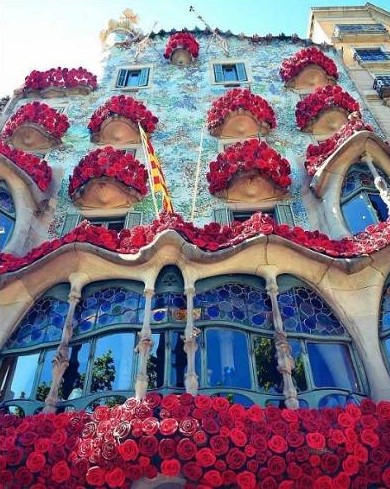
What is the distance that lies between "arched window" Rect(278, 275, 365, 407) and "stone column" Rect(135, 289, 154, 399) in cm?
201

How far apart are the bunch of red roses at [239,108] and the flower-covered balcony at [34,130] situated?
12.6 feet

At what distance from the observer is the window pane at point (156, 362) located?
696 centimetres

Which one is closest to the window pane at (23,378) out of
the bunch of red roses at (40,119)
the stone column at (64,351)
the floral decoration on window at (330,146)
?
the stone column at (64,351)

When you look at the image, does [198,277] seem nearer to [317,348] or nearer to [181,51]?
[317,348]

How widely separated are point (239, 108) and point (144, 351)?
8.28 meters

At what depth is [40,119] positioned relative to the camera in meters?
13.5

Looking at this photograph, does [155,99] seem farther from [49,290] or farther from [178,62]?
[49,290]

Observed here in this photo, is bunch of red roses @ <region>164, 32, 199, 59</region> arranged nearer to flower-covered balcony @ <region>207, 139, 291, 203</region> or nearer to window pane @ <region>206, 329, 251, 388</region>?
flower-covered balcony @ <region>207, 139, 291, 203</region>

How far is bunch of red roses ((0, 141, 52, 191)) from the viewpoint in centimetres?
1125

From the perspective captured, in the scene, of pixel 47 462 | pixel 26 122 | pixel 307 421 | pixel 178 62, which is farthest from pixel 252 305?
pixel 178 62

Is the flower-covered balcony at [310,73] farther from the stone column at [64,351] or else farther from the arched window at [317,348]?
the stone column at [64,351]

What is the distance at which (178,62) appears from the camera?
676 inches

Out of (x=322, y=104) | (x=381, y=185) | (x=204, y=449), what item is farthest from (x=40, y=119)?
(x=204, y=449)

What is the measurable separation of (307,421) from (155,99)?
11517 mm
